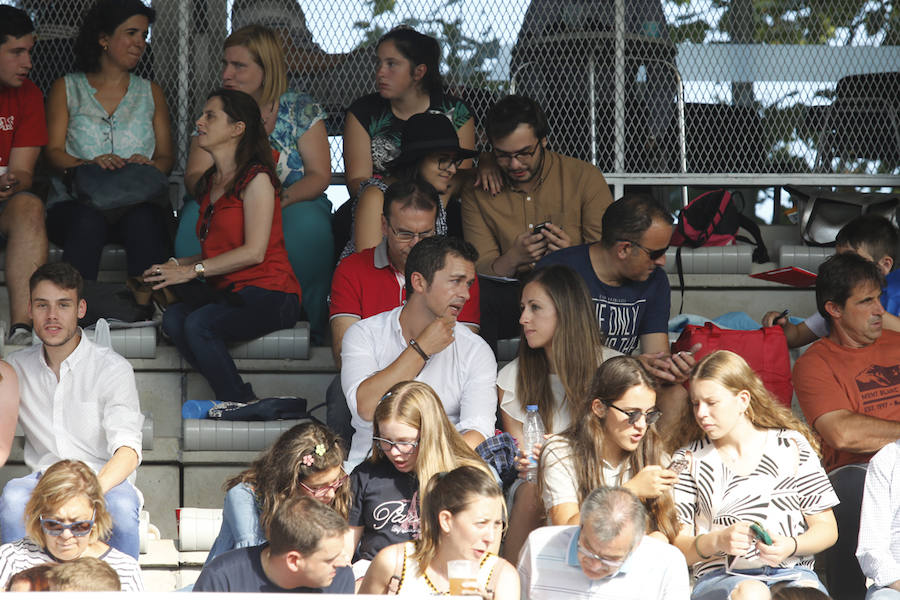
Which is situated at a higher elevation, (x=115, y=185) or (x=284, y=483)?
(x=115, y=185)

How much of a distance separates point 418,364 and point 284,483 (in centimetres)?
73

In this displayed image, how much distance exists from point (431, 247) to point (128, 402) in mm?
1156

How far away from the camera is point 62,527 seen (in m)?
3.55

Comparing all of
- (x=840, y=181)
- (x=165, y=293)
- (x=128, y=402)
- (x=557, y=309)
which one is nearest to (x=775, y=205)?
(x=840, y=181)

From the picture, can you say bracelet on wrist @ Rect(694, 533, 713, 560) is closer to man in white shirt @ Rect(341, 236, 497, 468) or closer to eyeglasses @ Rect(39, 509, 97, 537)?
man in white shirt @ Rect(341, 236, 497, 468)

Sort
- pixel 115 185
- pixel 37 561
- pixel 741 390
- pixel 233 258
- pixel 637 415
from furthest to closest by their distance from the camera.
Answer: pixel 115 185 → pixel 233 258 → pixel 741 390 → pixel 637 415 → pixel 37 561

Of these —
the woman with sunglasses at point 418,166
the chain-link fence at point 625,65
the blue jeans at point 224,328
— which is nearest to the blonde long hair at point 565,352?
the woman with sunglasses at point 418,166

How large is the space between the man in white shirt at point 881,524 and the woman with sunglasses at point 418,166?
1966 mm

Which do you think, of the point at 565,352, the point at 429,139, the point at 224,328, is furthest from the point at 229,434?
the point at 429,139

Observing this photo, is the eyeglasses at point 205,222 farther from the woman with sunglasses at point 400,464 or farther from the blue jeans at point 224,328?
the woman with sunglasses at point 400,464

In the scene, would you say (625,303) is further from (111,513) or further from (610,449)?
(111,513)

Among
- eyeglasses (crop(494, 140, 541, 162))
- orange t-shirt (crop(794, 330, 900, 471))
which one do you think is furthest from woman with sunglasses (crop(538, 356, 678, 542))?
eyeglasses (crop(494, 140, 541, 162))

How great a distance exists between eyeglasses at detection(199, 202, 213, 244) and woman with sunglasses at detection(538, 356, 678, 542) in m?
1.98

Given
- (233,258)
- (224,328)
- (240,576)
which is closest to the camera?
(240,576)
